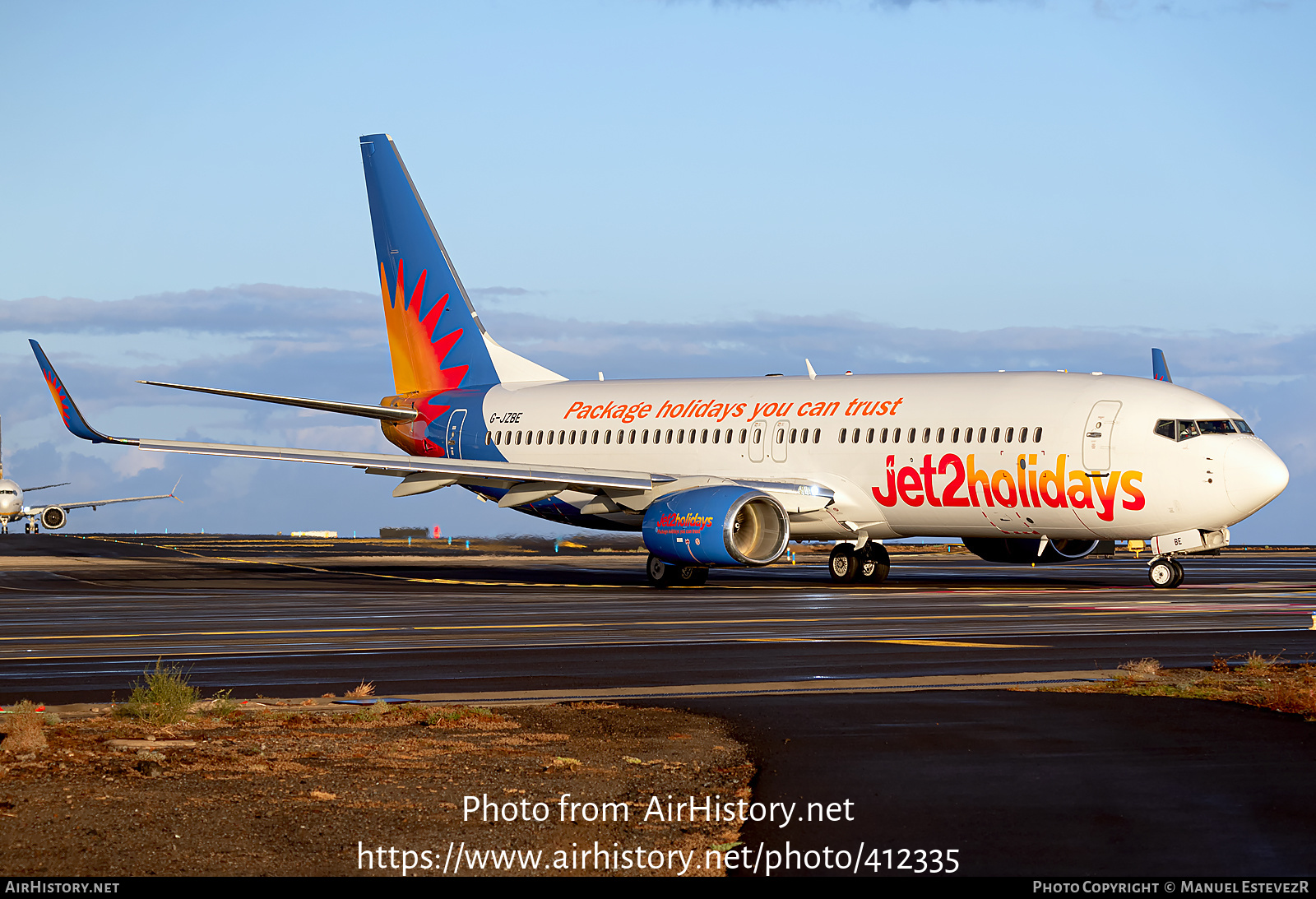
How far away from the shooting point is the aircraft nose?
27.8 meters

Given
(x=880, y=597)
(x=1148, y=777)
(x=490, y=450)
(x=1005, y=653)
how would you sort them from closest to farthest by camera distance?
(x=1148, y=777) < (x=1005, y=653) < (x=880, y=597) < (x=490, y=450)

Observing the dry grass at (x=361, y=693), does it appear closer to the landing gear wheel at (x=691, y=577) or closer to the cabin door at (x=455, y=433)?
the landing gear wheel at (x=691, y=577)

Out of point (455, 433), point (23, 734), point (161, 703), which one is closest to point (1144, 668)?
point (161, 703)

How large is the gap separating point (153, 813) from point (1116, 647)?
12.4 meters

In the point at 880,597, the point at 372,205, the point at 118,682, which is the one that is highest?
the point at 372,205

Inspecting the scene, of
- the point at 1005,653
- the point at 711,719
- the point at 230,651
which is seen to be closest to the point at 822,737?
the point at 711,719

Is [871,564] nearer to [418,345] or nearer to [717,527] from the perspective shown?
[717,527]

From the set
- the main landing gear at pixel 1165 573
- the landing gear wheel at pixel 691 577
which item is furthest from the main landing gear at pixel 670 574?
the main landing gear at pixel 1165 573

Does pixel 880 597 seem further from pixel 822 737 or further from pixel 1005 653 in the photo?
pixel 822 737

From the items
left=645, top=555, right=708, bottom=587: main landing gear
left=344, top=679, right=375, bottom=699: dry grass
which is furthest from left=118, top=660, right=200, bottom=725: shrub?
left=645, top=555, right=708, bottom=587: main landing gear

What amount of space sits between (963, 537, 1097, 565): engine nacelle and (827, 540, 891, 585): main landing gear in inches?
79.1

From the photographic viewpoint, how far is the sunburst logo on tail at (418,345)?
134ft

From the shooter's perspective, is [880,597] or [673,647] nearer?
[673,647]

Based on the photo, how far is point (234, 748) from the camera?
32.5 ft
